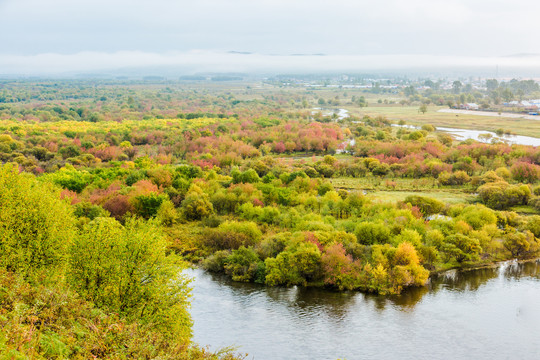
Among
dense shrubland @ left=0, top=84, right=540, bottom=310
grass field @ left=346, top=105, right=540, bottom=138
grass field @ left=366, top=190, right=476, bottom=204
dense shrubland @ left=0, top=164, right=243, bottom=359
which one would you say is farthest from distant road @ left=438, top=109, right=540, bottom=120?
dense shrubland @ left=0, top=164, right=243, bottom=359

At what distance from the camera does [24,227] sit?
29.3m

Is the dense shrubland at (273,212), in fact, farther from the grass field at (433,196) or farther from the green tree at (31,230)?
the grass field at (433,196)

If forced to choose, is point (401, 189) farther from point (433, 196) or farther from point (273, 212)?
point (273, 212)

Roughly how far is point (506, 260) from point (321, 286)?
19999 millimetres

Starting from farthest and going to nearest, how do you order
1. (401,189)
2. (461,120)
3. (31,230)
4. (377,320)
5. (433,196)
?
(461,120), (401,189), (433,196), (377,320), (31,230)

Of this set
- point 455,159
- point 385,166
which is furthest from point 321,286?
point 455,159

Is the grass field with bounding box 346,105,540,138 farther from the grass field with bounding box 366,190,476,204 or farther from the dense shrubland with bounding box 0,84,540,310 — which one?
the grass field with bounding box 366,190,476,204

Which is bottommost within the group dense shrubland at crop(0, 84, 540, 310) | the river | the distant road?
the river

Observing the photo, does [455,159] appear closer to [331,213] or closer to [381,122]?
[331,213]

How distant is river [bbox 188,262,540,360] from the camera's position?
33.6m

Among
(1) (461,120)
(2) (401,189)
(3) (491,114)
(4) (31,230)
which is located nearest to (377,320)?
(4) (31,230)

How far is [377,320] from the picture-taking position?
123ft

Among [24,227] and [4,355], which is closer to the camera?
[4,355]

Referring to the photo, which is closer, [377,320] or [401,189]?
[377,320]
